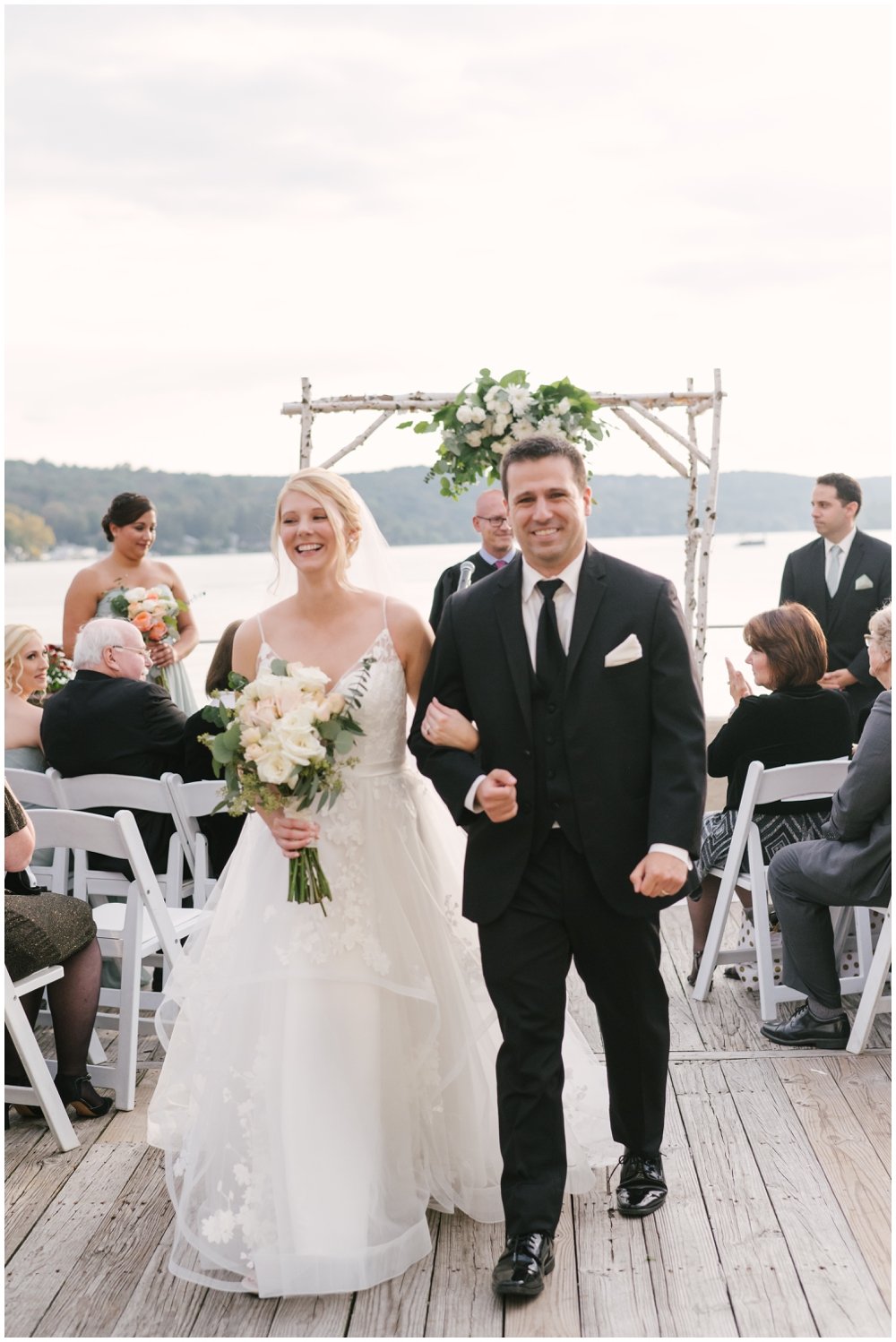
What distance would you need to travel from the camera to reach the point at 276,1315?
2.62 metres

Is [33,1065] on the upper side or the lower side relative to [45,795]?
lower

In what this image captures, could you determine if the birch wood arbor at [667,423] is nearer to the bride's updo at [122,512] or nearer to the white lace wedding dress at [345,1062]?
the bride's updo at [122,512]

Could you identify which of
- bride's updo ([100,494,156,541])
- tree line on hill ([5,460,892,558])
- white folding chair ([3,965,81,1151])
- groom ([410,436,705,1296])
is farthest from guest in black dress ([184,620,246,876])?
tree line on hill ([5,460,892,558])

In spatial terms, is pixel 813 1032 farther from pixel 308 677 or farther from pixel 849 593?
pixel 849 593

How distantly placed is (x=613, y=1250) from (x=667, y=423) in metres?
5.56

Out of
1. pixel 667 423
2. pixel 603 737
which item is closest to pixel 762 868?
pixel 603 737

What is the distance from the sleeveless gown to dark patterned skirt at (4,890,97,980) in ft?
6.95

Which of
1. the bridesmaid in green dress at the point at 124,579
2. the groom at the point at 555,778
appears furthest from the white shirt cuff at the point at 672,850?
the bridesmaid in green dress at the point at 124,579

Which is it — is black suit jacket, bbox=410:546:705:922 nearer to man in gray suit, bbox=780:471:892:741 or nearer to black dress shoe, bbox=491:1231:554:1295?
black dress shoe, bbox=491:1231:554:1295

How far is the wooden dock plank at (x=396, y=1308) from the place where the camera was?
8.34 ft

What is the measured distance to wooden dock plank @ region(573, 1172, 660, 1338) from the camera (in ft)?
8.35

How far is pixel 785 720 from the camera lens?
14.9ft

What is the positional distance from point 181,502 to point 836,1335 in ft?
52.9

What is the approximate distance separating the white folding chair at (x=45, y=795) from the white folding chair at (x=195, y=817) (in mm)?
424
